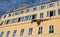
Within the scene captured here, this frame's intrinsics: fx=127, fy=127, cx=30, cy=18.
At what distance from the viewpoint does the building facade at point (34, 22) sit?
25281 mm

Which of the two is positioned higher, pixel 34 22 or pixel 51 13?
pixel 51 13

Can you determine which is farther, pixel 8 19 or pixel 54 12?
pixel 8 19

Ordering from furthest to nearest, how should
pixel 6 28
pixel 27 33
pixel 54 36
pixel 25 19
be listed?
pixel 6 28 → pixel 25 19 → pixel 27 33 → pixel 54 36

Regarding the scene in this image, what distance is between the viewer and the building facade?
25281mm

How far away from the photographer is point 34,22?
28.0m

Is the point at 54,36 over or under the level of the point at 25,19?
under

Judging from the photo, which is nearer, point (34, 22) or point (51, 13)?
point (51, 13)

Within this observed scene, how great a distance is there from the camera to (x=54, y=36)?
23.7m

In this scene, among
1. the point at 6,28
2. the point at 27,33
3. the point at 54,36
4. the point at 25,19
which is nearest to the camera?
the point at 54,36

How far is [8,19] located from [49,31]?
1294 centimetres

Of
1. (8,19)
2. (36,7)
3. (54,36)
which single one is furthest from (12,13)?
(54,36)

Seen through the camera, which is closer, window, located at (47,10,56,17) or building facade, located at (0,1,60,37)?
building facade, located at (0,1,60,37)

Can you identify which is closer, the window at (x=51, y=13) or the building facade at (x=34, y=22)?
the building facade at (x=34, y=22)

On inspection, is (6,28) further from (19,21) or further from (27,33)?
(27,33)
